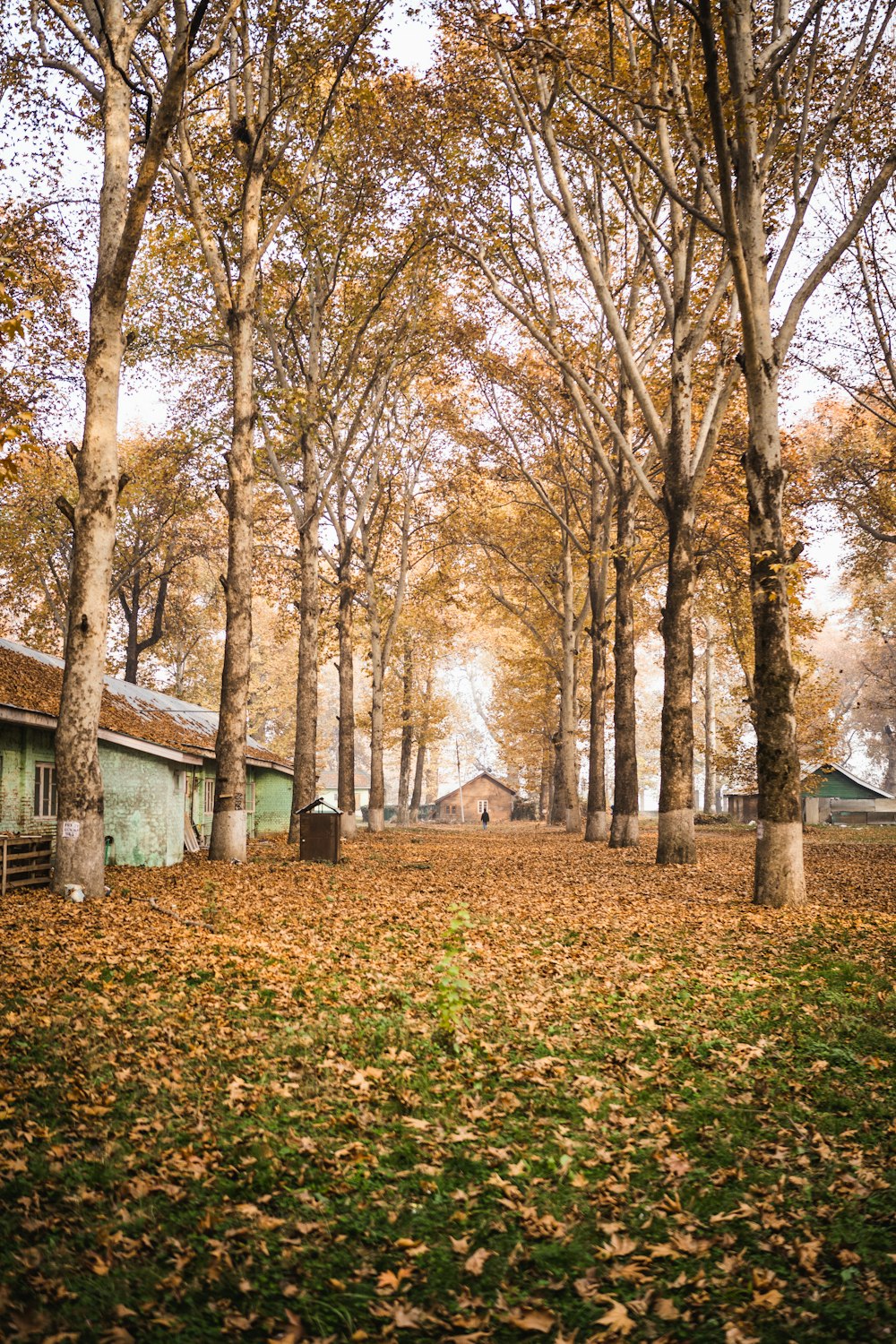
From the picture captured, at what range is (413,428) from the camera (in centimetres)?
3094

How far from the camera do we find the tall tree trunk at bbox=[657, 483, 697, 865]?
634 inches

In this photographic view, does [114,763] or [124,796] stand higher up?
[114,763]

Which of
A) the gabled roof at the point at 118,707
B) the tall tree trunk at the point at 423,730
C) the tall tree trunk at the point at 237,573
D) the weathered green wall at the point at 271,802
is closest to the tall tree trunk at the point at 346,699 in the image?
the gabled roof at the point at 118,707

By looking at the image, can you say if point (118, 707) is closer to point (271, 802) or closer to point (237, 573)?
point (237, 573)

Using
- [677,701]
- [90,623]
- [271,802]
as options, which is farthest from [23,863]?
[271,802]

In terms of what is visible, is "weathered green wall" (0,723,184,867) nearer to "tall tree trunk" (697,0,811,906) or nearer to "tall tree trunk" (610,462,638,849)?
"tall tree trunk" (610,462,638,849)

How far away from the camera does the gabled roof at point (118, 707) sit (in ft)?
51.9

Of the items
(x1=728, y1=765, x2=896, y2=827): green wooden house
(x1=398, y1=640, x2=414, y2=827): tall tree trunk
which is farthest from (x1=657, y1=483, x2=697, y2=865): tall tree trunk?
(x1=398, y1=640, x2=414, y2=827): tall tree trunk

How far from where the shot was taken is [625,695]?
72.9ft

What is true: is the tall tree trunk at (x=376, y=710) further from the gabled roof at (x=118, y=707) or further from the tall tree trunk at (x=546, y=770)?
the tall tree trunk at (x=546, y=770)

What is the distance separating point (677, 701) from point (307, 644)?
414 inches

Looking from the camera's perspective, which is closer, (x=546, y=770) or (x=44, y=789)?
(x=44, y=789)

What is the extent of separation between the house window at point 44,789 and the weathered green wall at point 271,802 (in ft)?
46.3

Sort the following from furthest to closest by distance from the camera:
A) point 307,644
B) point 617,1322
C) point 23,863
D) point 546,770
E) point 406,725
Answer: point 546,770
point 406,725
point 307,644
point 23,863
point 617,1322
